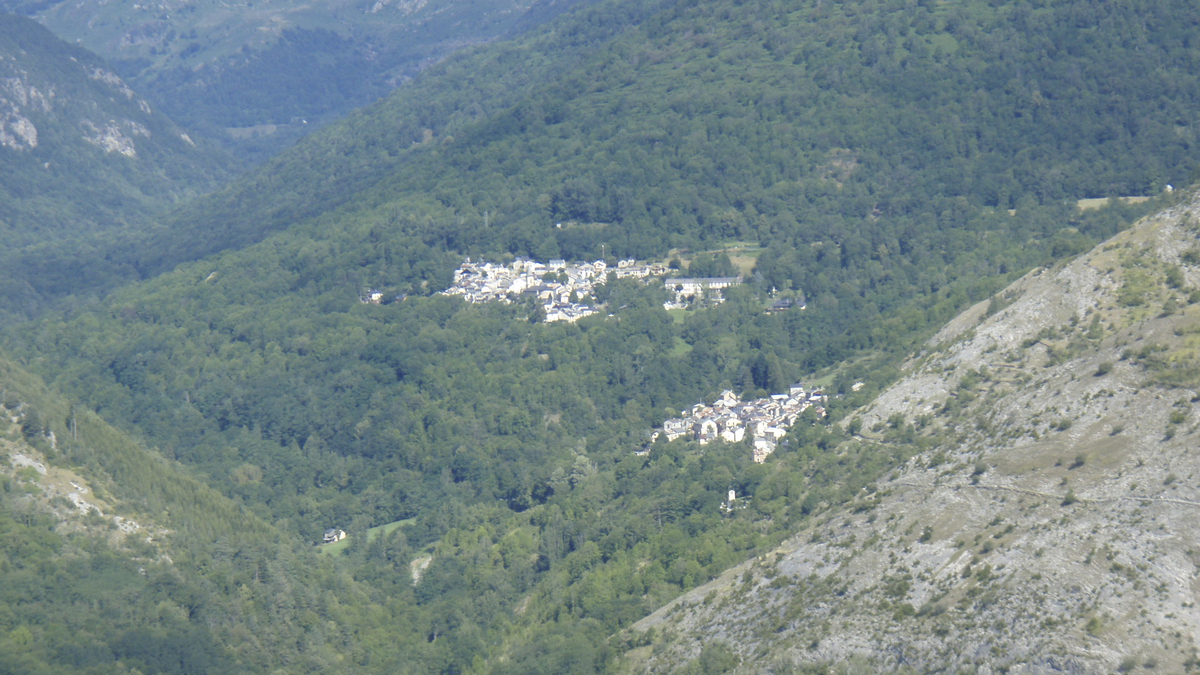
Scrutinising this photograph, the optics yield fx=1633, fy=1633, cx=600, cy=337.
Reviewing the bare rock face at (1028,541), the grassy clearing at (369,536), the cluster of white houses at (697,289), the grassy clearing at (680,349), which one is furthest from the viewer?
the cluster of white houses at (697,289)

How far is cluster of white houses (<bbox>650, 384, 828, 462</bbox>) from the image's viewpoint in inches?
3605

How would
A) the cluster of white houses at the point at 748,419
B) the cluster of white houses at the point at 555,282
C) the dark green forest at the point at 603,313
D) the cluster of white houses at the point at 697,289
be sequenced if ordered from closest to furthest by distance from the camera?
the dark green forest at the point at 603,313, the cluster of white houses at the point at 748,419, the cluster of white houses at the point at 697,289, the cluster of white houses at the point at 555,282

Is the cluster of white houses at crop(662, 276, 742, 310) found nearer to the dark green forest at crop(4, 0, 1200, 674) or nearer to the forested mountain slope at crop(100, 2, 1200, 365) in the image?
the dark green forest at crop(4, 0, 1200, 674)

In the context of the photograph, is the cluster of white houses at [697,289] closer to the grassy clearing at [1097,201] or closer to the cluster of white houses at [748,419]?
the cluster of white houses at [748,419]

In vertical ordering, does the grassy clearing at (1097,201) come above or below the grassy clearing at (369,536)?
below

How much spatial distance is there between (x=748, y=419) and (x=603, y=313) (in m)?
32.0

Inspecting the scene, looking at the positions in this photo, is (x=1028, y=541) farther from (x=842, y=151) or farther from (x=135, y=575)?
(x=842, y=151)

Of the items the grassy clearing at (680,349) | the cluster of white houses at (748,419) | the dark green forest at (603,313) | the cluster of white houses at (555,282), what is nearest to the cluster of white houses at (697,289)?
the cluster of white houses at (555,282)

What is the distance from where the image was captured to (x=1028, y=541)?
5284 centimetres

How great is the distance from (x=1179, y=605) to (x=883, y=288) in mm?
80891

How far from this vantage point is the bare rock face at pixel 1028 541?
48781mm

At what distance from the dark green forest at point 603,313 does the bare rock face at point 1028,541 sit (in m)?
5.12

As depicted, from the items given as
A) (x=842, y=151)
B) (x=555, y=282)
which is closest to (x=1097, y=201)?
(x=842, y=151)

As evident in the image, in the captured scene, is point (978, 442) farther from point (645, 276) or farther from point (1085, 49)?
point (1085, 49)
